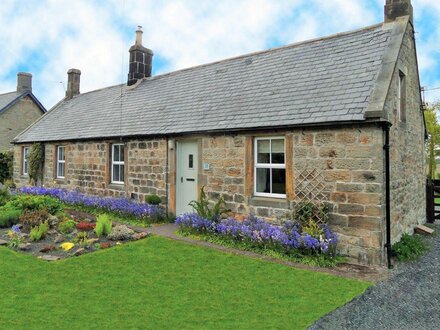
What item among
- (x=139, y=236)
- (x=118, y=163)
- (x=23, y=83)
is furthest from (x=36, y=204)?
(x=23, y=83)

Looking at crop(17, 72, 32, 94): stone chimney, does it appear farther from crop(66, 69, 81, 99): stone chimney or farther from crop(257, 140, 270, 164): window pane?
crop(257, 140, 270, 164): window pane

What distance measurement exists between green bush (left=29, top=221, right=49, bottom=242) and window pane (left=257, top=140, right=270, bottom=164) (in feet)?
18.9

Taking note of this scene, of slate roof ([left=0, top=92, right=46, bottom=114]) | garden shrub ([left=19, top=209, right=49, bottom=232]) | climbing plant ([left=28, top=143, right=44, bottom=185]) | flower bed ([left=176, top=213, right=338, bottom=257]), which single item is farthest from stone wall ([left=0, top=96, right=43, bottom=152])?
flower bed ([left=176, top=213, right=338, bottom=257])

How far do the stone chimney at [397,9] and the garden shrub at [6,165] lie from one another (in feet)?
73.9

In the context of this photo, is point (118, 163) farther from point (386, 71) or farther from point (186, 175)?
point (386, 71)

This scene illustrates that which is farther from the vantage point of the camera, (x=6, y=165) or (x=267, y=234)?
(x=6, y=165)

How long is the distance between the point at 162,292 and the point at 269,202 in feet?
13.4

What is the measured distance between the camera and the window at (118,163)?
13156mm

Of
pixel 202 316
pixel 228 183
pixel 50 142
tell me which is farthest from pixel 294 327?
pixel 50 142

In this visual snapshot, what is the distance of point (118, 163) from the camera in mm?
13219

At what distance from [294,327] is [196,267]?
2.68 m

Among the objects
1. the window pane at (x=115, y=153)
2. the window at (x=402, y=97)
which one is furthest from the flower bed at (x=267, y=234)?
the window pane at (x=115, y=153)

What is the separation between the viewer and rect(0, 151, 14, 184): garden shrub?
22047 millimetres

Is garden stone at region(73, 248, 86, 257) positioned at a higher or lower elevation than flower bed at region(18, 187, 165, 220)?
lower
